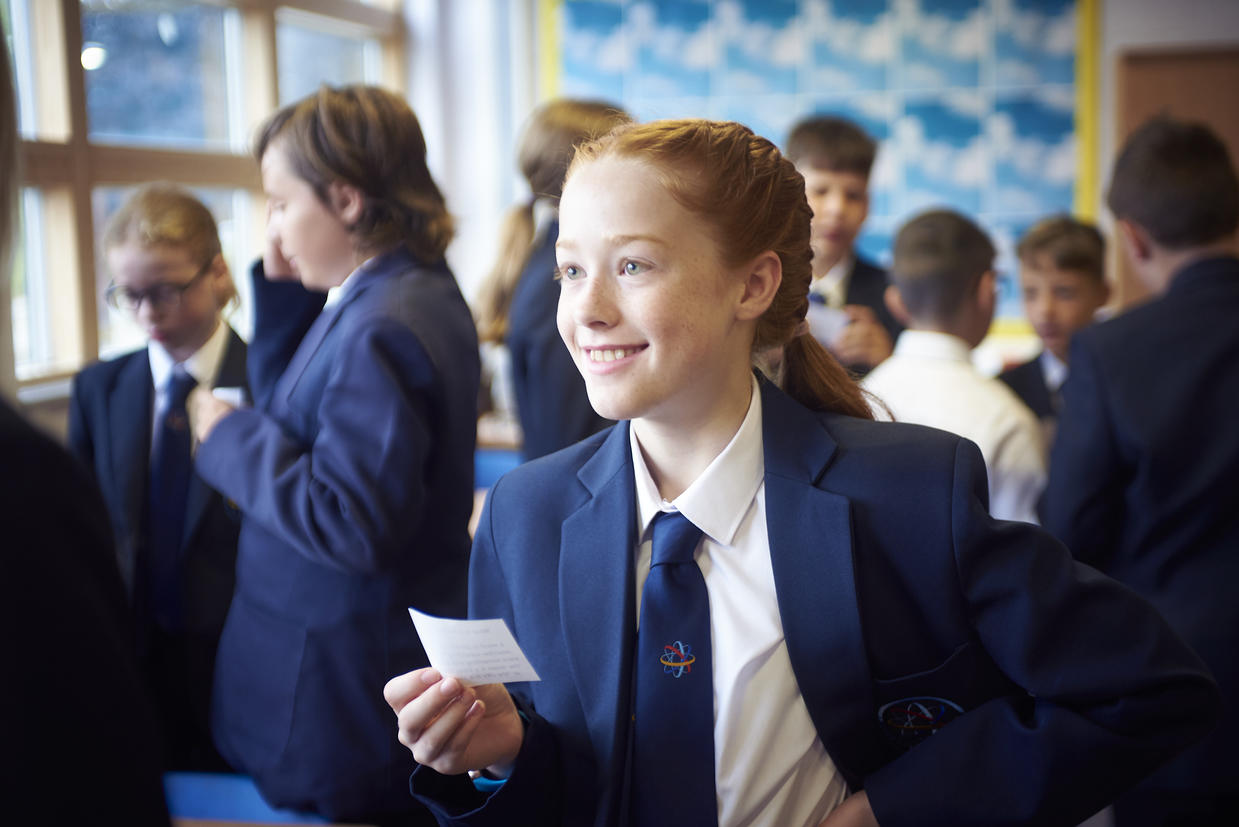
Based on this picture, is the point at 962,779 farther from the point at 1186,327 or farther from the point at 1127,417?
the point at 1186,327

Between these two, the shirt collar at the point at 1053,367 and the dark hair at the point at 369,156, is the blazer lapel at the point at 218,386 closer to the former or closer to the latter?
the dark hair at the point at 369,156

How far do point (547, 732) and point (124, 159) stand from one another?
296cm

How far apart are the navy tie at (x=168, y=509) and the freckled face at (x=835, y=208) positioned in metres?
1.62

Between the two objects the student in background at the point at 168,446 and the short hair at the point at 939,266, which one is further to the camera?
the short hair at the point at 939,266

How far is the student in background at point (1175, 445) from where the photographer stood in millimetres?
1966

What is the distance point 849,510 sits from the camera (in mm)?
1144

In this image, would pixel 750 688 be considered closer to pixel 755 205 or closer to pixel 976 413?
pixel 755 205

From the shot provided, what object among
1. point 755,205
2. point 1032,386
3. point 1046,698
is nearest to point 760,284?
point 755,205

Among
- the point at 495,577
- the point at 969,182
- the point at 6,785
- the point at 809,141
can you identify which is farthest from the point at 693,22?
the point at 6,785

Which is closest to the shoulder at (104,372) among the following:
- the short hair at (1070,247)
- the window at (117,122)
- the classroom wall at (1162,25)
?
the window at (117,122)

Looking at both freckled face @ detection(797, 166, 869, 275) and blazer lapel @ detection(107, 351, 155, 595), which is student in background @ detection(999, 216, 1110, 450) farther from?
blazer lapel @ detection(107, 351, 155, 595)

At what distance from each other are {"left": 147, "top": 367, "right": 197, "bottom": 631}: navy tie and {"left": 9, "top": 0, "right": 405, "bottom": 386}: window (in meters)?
0.48

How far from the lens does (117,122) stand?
3.57 m

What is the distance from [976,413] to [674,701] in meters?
1.18
